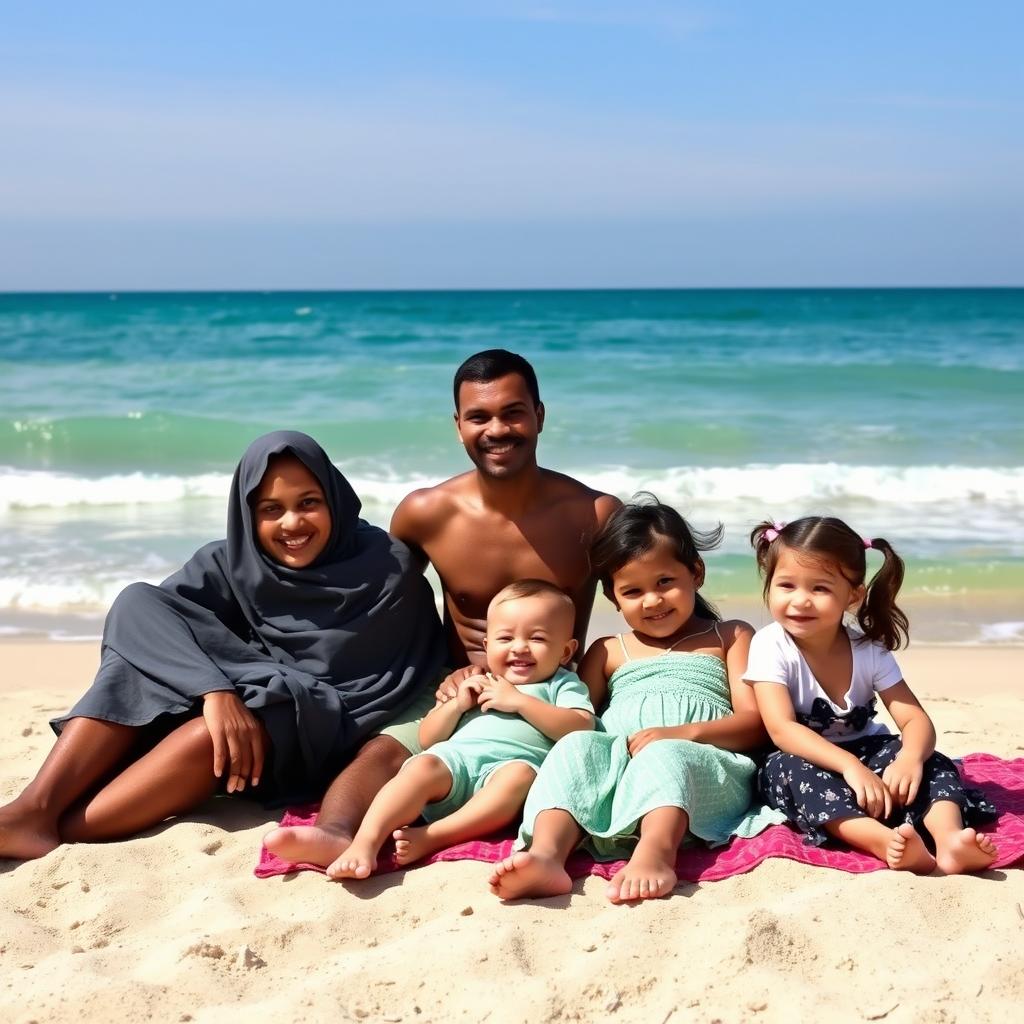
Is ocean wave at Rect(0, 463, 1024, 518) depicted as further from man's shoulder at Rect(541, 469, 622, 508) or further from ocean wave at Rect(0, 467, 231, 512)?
man's shoulder at Rect(541, 469, 622, 508)

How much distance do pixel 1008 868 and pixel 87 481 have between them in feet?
33.9

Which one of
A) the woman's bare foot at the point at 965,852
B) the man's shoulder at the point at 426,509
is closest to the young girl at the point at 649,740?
the woman's bare foot at the point at 965,852

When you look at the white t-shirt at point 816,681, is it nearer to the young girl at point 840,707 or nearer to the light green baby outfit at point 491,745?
the young girl at point 840,707

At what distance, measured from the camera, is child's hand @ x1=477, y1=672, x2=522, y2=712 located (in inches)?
162

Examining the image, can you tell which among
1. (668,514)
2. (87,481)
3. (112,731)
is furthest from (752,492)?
(112,731)

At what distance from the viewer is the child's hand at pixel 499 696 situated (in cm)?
412

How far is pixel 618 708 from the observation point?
4316mm

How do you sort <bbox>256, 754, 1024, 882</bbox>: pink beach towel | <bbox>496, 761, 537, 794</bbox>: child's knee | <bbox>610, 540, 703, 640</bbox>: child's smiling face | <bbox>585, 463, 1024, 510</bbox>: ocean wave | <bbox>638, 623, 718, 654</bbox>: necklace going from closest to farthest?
1. <bbox>256, 754, 1024, 882</bbox>: pink beach towel
2. <bbox>496, 761, 537, 794</bbox>: child's knee
3. <bbox>610, 540, 703, 640</bbox>: child's smiling face
4. <bbox>638, 623, 718, 654</bbox>: necklace
5. <bbox>585, 463, 1024, 510</bbox>: ocean wave

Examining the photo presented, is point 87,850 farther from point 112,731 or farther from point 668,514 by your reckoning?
point 668,514

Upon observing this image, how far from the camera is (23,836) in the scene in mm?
3969

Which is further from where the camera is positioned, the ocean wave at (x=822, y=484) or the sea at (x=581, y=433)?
the ocean wave at (x=822, y=484)

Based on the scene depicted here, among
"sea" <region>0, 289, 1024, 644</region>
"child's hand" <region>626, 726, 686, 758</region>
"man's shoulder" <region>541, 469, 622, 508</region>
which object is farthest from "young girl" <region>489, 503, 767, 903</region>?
"sea" <region>0, 289, 1024, 644</region>

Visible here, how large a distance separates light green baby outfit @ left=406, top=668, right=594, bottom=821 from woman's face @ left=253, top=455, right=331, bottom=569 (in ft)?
2.67

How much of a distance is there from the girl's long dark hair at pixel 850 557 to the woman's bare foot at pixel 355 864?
1.46 m
